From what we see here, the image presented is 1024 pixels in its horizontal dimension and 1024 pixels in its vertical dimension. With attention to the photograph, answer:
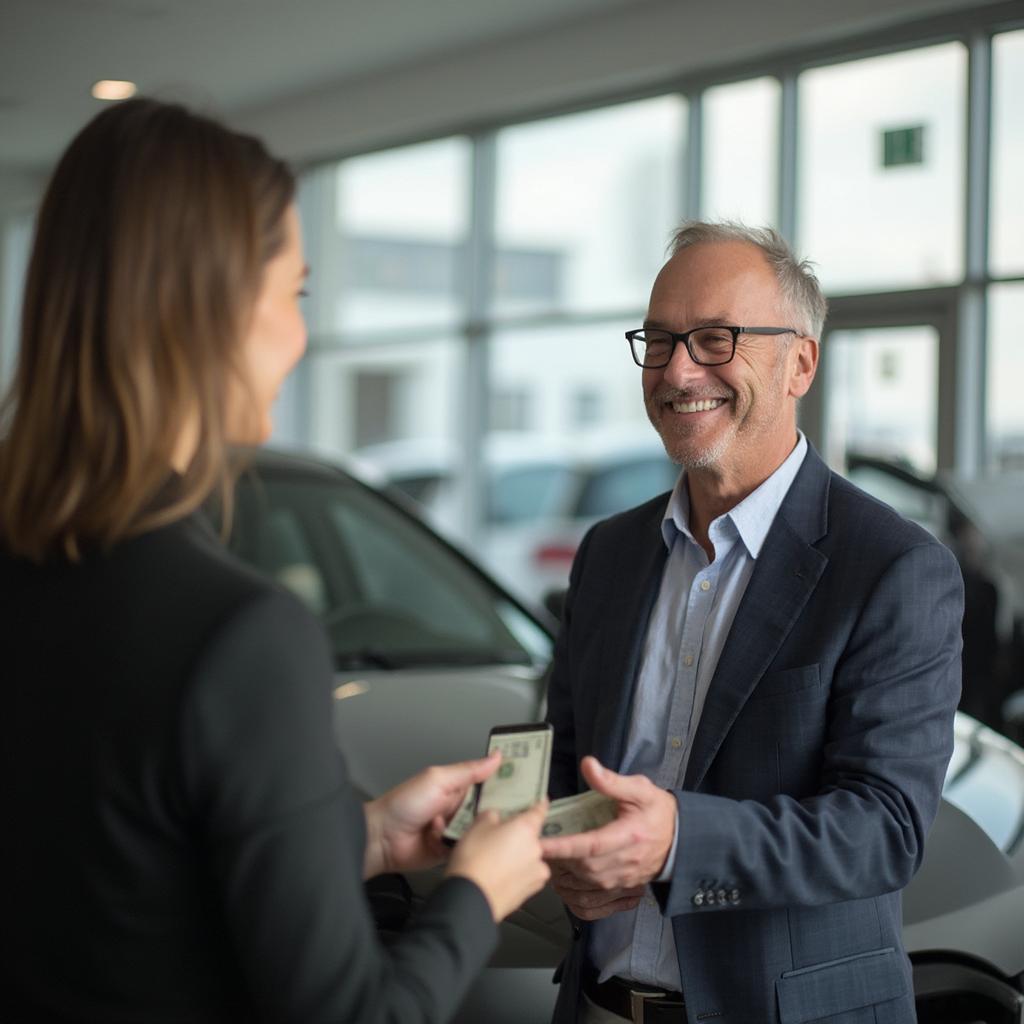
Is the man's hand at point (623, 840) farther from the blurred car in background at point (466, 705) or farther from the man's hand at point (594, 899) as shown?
the blurred car in background at point (466, 705)

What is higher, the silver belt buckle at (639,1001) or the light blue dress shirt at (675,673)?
the light blue dress shirt at (675,673)

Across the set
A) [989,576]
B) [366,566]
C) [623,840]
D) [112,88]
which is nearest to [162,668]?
[623,840]

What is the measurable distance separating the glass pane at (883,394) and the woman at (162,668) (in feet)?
18.9

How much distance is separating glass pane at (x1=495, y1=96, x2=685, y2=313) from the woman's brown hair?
22.6 feet

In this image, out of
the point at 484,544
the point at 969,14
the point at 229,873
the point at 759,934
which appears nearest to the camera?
the point at 229,873

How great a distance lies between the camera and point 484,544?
8.96 meters

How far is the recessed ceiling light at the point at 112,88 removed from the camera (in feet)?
29.9

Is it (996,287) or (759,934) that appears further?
(996,287)

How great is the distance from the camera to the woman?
0.95 metres

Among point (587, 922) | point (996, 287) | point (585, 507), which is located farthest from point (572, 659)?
point (585, 507)

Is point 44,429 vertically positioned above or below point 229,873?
above

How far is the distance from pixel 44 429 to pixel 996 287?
5965 millimetres

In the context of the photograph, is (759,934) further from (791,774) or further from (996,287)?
(996,287)

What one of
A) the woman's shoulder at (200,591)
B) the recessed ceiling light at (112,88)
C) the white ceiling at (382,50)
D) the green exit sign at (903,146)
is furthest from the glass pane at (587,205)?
the woman's shoulder at (200,591)
